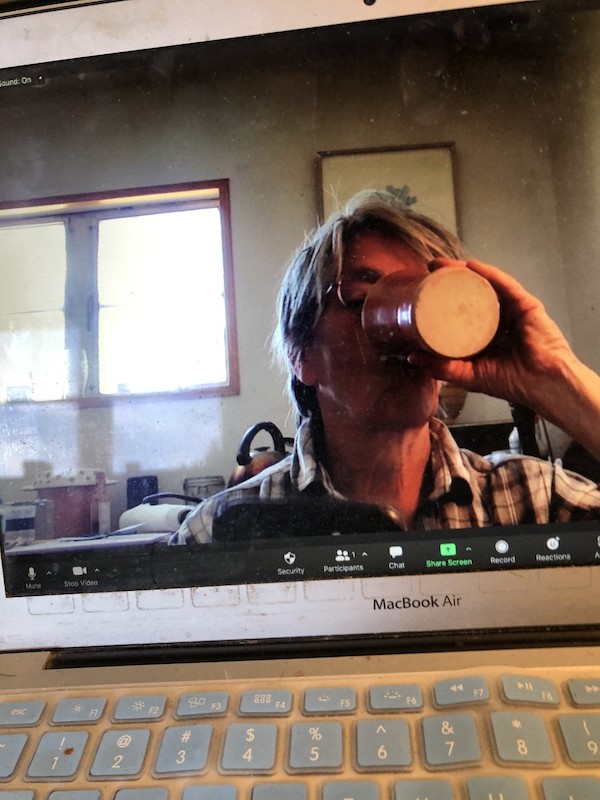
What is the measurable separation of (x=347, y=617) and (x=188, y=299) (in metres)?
0.24

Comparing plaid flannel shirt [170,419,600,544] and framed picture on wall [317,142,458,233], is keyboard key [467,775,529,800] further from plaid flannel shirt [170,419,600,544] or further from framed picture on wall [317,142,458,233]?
framed picture on wall [317,142,458,233]

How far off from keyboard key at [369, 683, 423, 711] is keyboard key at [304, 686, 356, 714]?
0.01 m

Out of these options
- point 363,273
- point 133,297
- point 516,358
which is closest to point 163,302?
point 133,297

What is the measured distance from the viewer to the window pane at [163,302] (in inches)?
15.5

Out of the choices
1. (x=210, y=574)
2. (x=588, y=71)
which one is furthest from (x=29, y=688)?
(x=588, y=71)

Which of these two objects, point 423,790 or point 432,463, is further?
point 432,463

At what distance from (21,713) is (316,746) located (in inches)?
6.9

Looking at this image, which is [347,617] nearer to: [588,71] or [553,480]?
[553,480]

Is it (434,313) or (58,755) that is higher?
(434,313)

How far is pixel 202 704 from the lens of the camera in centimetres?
33

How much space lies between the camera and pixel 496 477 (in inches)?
14.8

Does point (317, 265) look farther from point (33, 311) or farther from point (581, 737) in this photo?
point (581, 737)

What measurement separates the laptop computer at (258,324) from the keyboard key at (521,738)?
1.4 inches

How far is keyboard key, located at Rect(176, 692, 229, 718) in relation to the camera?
33 cm
